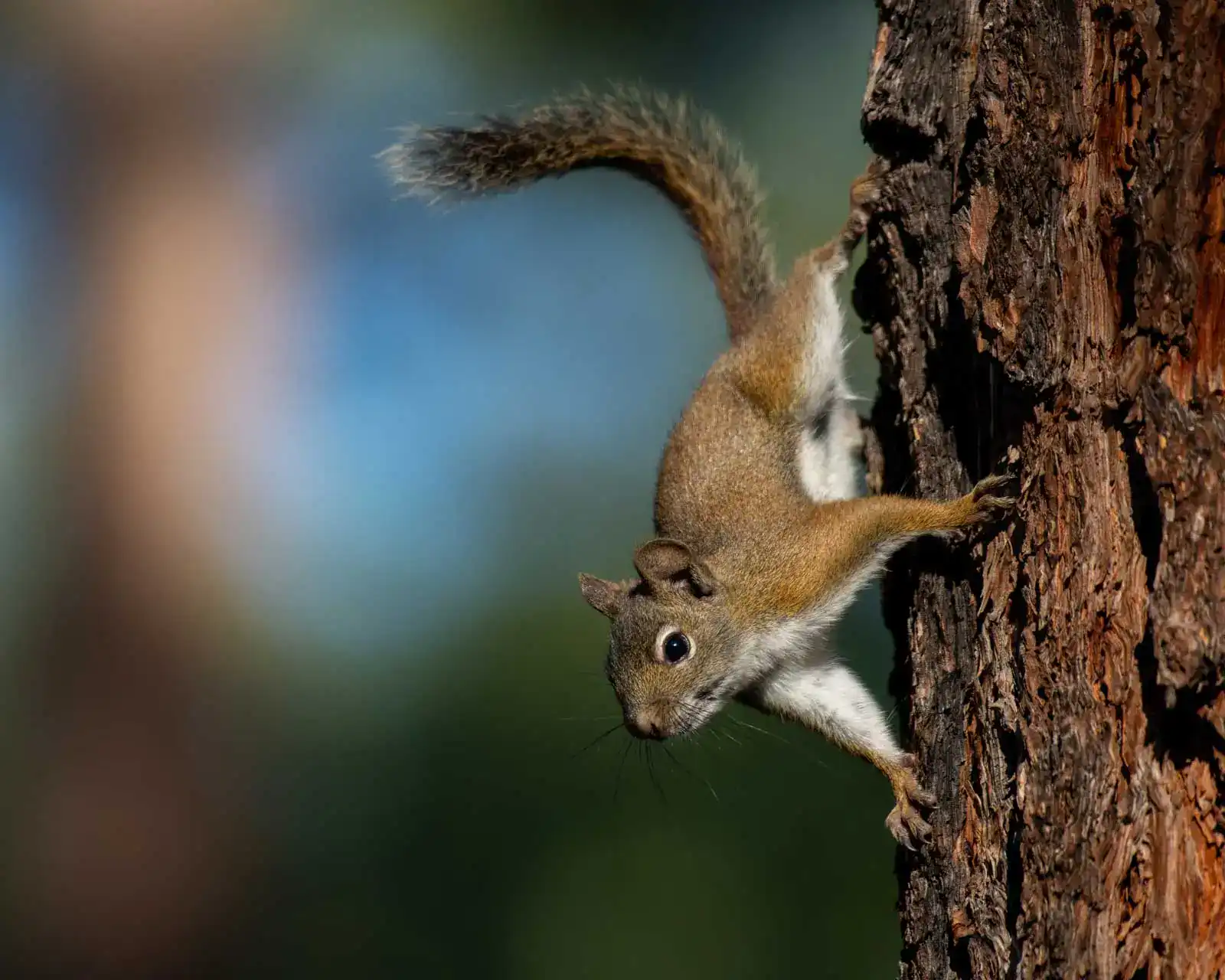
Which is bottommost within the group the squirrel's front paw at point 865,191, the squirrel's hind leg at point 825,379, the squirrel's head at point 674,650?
the squirrel's head at point 674,650

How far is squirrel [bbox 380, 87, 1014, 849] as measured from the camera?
2084 millimetres

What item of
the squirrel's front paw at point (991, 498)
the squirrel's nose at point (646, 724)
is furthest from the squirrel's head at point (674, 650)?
the squirrel's front paw at point (991, 498)

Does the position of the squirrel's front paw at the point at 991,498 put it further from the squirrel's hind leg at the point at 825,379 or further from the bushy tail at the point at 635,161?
the bushy tail at the point at 635,161

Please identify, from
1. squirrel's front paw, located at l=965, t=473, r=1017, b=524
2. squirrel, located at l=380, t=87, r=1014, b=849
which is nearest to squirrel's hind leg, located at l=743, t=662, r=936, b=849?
squirrel, located at l=380, t=87, r=1014, b=849

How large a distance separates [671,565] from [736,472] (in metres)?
0.23

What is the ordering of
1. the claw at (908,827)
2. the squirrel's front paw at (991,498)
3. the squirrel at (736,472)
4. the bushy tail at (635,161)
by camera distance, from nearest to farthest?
the squirrel's front paw at (991,498)
the claw at (908,827)
the squirrel at (736,472)
the bushy tail at (635,161)

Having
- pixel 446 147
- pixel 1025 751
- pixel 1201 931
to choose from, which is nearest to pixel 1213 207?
pixel 1025 751

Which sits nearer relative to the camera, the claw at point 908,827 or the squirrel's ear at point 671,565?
the claw at point 908,827

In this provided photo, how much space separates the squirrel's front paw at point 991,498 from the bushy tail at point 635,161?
108cm

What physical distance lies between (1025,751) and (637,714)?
890 millimetres

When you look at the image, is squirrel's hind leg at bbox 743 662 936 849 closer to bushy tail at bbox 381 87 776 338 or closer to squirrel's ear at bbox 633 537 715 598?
squirrel's ear at bbox 633 537 715 598

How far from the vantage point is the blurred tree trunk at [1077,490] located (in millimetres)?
1237

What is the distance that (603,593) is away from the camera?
2.45m

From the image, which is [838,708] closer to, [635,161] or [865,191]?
[865,191]
